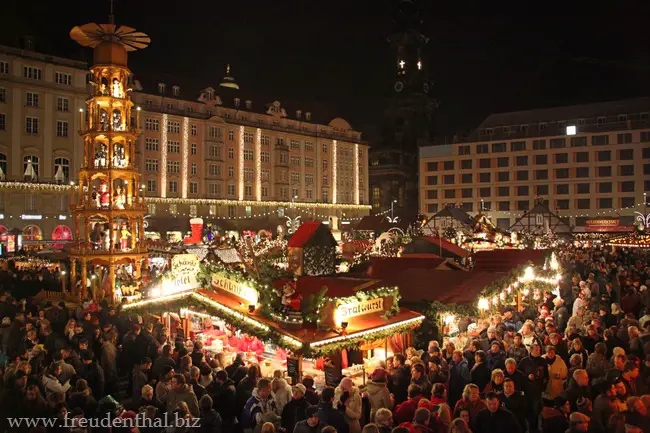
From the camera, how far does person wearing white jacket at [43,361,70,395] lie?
324 inches

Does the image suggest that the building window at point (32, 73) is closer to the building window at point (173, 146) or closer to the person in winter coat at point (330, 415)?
the building window at point (173, 146)

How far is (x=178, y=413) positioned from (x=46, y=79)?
4713 cm

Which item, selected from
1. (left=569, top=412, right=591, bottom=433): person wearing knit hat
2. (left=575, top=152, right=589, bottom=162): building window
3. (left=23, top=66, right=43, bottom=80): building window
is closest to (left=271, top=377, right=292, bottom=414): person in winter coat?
(left=569, top=412, right=591, bottom=433): person wearing knit hat

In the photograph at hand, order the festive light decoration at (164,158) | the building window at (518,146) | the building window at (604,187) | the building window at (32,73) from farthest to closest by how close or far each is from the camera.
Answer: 1. the building window at (518,146)
2. the building window at (604,187)
3. the festive light decoration at (164,158)
4. the building window at (32,73)

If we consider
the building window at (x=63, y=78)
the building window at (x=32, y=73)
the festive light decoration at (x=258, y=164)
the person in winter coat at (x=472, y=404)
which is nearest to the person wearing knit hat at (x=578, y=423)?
the person in winter coat at (x=472, y=404)

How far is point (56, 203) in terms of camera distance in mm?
46812

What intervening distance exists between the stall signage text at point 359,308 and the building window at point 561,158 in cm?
6171

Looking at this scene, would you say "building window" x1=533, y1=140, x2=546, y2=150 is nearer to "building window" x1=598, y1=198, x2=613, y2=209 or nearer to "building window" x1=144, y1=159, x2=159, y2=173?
"building window" x1=598, y1=198, x2=613, y2=209

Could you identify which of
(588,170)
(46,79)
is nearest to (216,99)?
(46,79)

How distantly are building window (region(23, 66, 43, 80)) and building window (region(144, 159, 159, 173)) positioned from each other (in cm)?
1184

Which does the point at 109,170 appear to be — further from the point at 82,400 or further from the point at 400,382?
the point at 400,382

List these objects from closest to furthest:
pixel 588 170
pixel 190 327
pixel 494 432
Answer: pixel 494 432 → pixel 190 327 → pixel 588 170

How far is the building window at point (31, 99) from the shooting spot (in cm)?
4562

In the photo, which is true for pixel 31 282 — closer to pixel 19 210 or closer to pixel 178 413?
pixel 178 413
